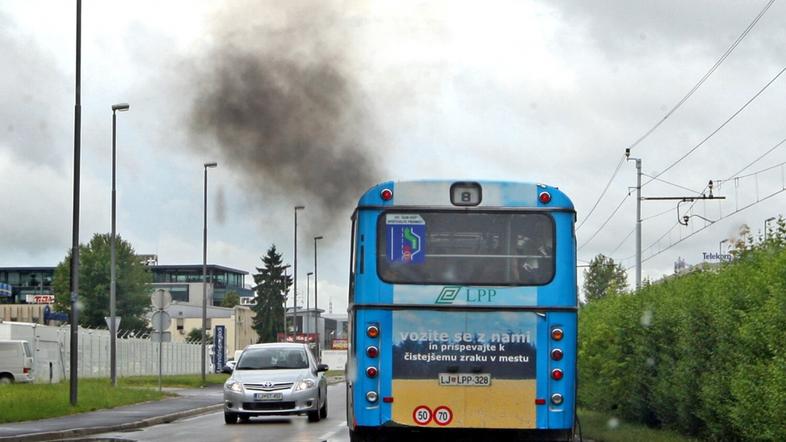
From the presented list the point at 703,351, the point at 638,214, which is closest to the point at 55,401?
the point at 703,351

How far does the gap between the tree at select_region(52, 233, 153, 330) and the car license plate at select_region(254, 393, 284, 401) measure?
9151 cm

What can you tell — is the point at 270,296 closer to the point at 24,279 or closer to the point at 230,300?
the point at 230,300

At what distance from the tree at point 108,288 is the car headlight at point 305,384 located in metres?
91.2

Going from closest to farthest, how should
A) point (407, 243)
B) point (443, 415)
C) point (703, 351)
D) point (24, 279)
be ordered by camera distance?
point (443, 415) < point (407, 243) < point (703, 351) < point (24, 279)

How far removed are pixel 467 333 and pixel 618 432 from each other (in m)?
8.37

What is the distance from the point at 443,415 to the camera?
46.0 ft

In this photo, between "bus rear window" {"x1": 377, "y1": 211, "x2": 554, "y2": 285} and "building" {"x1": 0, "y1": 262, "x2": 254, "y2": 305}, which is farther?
"building" {"x1": 0, "y1": 262, "x2": 254, "y2": 305}

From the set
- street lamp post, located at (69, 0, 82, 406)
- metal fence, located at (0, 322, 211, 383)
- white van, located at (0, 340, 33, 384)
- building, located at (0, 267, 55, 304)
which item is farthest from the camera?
building, located at (0, 267, 55, 304)

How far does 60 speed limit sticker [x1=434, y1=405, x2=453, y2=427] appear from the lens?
13977 mm

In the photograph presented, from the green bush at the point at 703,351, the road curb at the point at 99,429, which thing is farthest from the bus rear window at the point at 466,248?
the road curb at the point at 99,429

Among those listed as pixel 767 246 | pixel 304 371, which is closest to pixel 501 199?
pixel 767 246

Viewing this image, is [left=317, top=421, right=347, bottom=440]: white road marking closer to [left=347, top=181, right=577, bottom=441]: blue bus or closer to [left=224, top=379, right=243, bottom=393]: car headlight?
[left=224, top=379, right=243, bottom=393]: car headlight

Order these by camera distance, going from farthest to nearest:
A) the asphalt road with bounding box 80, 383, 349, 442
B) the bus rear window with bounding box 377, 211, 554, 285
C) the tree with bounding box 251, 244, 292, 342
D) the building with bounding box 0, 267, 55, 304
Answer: the building with bounding box 0, 267, 55, 304
the tree with bounding box 251, 244, 292, 342
the asphalt road with bounding box 80, 383, 349, 442
the bus rear window with bounding box 377, 211, 554, 285

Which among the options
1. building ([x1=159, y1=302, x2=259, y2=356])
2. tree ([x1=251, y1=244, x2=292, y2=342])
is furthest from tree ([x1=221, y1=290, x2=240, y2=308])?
tree ([x1=251, y1=244, x2=292, y2=342])
